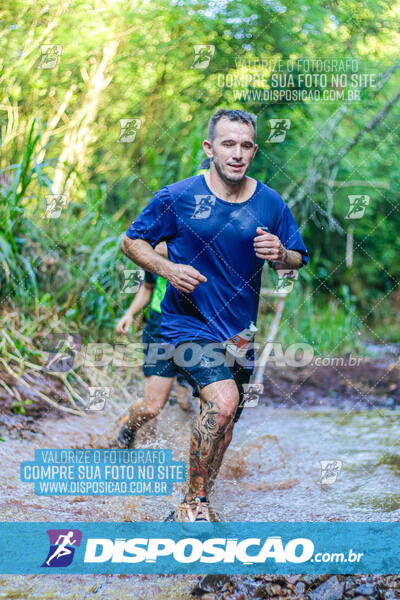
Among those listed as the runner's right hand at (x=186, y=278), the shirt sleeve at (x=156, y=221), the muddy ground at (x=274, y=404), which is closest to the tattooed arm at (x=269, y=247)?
the runner's right hand at (x=186, y=278)

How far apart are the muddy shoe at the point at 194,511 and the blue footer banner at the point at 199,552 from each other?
23 millimetres

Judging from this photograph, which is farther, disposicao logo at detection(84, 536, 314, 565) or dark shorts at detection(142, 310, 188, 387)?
dark shorts at detection(142, 310, 188, 387)

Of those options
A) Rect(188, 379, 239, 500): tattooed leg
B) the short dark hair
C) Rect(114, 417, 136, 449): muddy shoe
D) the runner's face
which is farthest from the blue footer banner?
the short dark hair

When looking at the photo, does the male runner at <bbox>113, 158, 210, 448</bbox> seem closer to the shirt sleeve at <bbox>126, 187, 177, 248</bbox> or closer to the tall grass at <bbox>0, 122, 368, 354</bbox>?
the shirt sleeve at <bbox>126, 187, 177, 248</bbox>

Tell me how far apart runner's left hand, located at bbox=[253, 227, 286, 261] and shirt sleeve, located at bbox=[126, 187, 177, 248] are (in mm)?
428

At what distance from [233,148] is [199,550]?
1.70 meters

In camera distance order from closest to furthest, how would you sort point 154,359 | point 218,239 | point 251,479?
1. point 218,239
2. point 154,359
3. point 251,479

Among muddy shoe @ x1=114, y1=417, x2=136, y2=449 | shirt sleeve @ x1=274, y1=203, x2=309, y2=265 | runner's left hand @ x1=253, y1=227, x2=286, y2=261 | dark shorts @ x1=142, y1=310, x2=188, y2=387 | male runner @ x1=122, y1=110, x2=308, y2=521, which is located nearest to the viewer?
runner's left hand @ x1=253, y1=227, x2=286, y2=261

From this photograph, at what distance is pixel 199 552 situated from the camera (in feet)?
8.68

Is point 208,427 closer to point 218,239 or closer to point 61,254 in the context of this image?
point 218,239

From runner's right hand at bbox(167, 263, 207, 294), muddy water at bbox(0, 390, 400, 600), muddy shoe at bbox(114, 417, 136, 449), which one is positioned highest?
runner's right hand at bbox(167, 263, 207, 294)

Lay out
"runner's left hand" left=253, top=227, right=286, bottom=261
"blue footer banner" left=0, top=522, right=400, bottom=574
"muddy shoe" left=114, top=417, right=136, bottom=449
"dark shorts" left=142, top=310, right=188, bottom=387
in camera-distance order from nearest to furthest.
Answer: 1. "blue footer banner" left=0, top=522, right=400, bottom=574
2. "runner's left hand" left=253, top=227, right=286, bottom=261
3. "dark shorts" left=142, top=310, right=188, bottom=387
4. "muddy shoe" left=114, top=417, right=136, bottom=449

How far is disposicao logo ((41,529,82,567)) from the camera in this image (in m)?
2.66

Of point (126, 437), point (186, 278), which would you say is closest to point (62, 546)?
point (186, 278)
